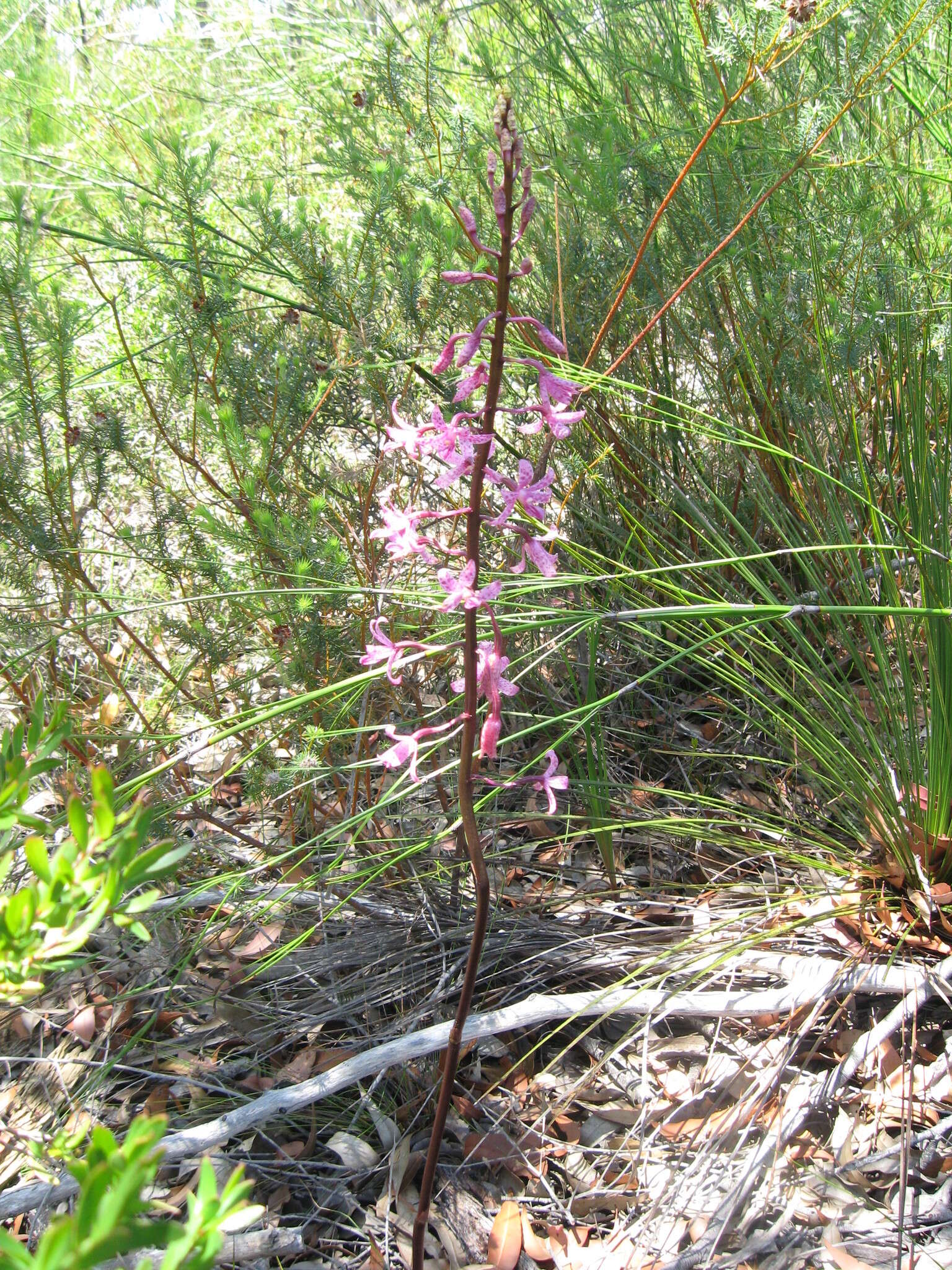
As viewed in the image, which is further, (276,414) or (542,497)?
(276,414)

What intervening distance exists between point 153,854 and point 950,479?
6.12ft

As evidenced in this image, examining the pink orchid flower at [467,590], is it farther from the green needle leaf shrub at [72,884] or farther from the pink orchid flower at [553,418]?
the green needle leaf shrub at [72,884]

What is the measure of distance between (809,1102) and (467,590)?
124 cm

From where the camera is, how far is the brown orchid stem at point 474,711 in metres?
0.93

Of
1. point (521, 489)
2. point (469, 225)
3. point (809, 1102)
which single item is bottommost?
point (809, 1102)

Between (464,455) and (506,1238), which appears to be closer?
(464,455)

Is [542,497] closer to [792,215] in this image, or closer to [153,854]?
[153,854]

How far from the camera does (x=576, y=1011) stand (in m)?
1.71

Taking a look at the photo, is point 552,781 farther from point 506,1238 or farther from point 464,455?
point 506,1238

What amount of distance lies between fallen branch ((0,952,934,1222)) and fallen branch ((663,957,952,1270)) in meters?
0.01

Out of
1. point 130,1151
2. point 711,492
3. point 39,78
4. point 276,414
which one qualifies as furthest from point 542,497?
point 39,78

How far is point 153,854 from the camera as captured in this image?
74 centimetres

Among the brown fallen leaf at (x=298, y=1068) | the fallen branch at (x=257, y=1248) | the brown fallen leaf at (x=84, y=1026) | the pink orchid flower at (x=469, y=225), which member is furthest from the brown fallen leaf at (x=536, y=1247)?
the pink orchid flower at (x=469, y=225)

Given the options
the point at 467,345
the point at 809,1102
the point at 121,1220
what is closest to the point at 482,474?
the point at 467,345
